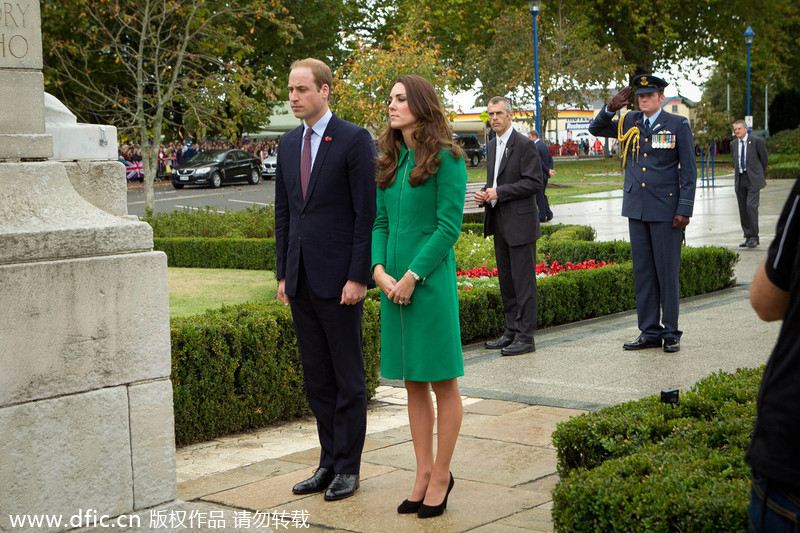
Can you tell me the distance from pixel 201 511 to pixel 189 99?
19.0 metres

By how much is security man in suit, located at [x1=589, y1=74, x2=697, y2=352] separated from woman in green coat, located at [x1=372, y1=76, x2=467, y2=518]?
3.95 meters

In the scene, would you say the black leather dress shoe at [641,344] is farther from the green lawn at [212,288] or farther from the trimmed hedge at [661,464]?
the green lawn at [212,288]

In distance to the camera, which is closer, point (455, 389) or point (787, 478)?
point (787, 478)

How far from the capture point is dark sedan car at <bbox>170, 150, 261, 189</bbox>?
3847 cm

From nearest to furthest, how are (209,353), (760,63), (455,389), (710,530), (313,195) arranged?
(710,530) → (455,389) → (313,195) → (209,353) → (760,63)

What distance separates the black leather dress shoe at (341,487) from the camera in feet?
14.8

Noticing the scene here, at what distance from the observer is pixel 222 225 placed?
17.6 meters

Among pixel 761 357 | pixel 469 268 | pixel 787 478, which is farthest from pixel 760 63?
pixel 787 478

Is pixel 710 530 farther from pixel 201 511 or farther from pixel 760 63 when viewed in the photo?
pixel 760 63

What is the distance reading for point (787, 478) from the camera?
204 centimetres

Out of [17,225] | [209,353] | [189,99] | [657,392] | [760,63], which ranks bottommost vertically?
[657,392]

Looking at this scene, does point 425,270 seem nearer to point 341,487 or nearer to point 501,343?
Result: point 341,487

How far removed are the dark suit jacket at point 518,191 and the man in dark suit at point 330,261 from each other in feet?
11.7

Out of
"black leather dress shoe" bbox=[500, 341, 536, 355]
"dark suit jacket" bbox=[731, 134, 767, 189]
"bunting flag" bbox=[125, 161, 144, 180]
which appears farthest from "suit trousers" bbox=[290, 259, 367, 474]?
"bunting flag" bbox=[125, 161, 144, 180]
